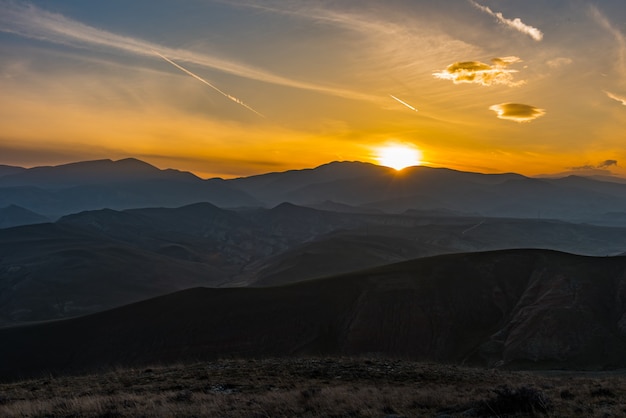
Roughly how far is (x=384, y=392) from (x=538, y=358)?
3582 cm

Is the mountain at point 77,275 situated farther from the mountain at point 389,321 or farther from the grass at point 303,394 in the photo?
the grass at point 303,394

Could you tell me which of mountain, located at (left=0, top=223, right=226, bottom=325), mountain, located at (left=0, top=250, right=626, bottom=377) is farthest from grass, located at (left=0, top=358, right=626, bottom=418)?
mountain, located at (left=0, top=223, right=226, bottom=325)

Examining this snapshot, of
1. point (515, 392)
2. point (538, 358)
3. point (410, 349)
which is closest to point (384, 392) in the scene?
point (515, 392)

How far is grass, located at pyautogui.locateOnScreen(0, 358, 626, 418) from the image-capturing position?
11.5 m

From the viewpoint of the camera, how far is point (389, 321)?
58.5m

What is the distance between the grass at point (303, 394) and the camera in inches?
452

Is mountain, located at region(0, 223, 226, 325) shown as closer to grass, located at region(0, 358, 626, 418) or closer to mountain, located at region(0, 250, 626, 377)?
mountain, located at region(0, 250, 626, 377)

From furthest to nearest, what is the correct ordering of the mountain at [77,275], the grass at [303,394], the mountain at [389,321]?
the mountain at [77,275], the mountain at [389,321], the grass at [303,394]

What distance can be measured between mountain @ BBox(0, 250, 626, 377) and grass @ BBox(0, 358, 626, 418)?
2950 centimetres

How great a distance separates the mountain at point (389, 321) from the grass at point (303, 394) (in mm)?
29502

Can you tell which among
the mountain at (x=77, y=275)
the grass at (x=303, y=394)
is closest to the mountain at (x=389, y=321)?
the grass at (x=303, y=394)

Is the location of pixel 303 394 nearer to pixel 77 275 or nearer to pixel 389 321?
pixel 389 321

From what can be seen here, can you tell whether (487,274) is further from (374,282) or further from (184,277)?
(184,277)

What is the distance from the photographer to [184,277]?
16025cm
